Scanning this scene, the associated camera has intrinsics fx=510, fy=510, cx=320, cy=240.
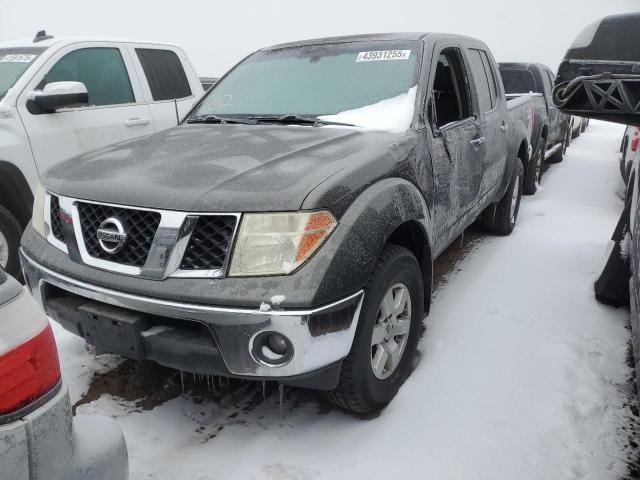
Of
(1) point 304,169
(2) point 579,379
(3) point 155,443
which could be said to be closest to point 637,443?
(2) point 579,379

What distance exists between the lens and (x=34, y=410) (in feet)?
3.59

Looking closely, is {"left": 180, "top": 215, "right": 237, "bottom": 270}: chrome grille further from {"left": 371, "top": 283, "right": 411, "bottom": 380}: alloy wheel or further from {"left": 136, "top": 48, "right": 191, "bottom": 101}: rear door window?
{"left": 136, "top": 48, "right": 191, "bottom": 101}: rear door window

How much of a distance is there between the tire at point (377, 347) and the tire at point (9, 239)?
280cm

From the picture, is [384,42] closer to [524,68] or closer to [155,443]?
[155,443]

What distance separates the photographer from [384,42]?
3.17 meters

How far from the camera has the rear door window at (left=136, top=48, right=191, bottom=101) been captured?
16.2ft

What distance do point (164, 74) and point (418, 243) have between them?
3.65 metres

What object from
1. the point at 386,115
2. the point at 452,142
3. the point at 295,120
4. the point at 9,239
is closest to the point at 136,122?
the point at 9,239

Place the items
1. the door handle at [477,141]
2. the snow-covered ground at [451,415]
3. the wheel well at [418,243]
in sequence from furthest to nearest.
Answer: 1. the door handle at [477,141]
2. the wheel well at [418,243]
3. the snow-covered ground at [451,415]

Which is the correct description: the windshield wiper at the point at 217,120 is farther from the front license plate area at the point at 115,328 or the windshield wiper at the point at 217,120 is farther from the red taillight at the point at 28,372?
the red taillight at the point at 28,372

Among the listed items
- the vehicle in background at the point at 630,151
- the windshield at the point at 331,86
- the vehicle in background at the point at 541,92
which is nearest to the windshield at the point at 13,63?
the windshield at the point at 331,86

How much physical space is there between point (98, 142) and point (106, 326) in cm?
276

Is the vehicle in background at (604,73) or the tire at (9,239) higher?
the vehicle in background at (604,73)

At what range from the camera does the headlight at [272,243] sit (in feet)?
6.06
